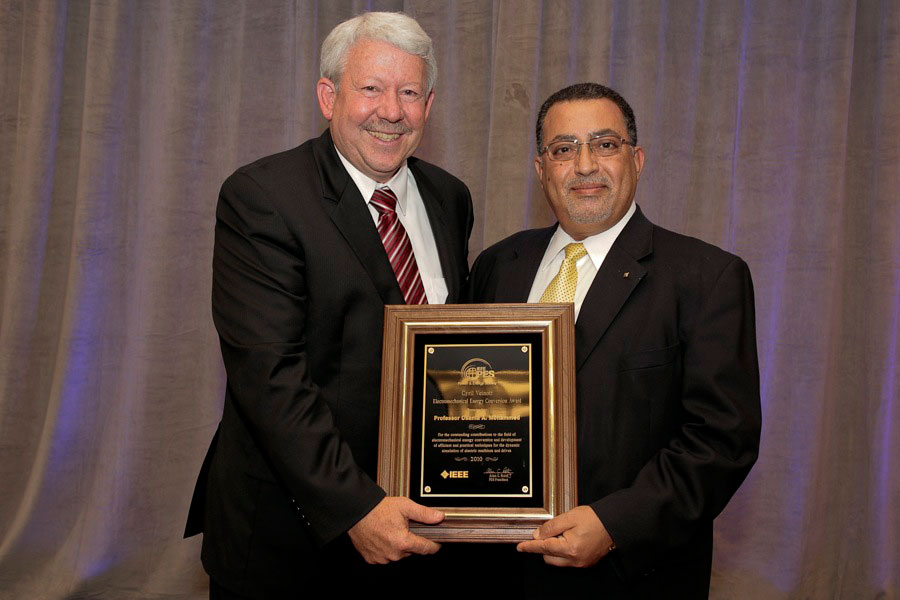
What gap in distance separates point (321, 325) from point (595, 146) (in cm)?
95

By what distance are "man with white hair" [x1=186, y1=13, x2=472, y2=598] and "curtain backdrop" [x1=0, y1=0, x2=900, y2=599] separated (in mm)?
1758

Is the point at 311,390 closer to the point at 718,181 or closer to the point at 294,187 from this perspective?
the point at 294,187

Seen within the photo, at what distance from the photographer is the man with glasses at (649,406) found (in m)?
2.17

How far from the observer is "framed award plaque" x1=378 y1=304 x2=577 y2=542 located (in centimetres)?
216

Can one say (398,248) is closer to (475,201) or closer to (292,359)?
(292,359)

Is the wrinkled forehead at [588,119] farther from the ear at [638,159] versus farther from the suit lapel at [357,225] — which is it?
the suit lapel at [357,225]

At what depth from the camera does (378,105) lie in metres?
2.57

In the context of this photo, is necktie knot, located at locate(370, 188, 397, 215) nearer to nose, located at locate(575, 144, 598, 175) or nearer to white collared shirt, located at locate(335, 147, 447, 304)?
white collared shirt, located at locate(335, 147, 447, 304)

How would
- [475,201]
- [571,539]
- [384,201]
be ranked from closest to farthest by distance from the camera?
[571,539], [384,201], [475,201]

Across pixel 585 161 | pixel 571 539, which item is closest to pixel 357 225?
pixel 585 161

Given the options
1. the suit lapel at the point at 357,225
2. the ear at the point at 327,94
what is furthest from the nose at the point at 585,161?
the ear at the point at 327,94

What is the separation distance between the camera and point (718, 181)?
4379 millimetres

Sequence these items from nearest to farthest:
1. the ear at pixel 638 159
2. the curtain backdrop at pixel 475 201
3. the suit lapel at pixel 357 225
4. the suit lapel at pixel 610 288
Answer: the suit lapel at pixel 610 288 → the suit lapel at pixel 357 225 → the ear at pixel 638 159 → the curtain backdrop at pixel 475 201

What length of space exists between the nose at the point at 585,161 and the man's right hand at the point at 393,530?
106 centimetres
